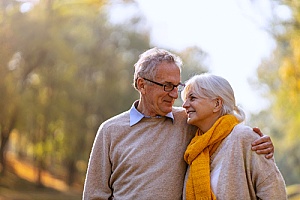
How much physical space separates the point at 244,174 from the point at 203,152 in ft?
0.84

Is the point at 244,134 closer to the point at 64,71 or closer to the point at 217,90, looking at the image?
the point at 217,90

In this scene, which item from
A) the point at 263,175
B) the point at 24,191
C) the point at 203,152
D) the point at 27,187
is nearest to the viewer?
the point at 263,175

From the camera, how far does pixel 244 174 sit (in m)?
3.38

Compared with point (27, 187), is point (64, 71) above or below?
above

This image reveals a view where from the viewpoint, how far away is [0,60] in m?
21.5

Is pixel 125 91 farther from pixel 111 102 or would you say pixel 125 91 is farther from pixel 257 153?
pixel 257 153

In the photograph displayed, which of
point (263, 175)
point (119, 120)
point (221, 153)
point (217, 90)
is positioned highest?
point (217, 90)

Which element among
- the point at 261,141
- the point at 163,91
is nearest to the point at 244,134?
the point at 261,141

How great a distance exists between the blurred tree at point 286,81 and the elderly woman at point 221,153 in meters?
9.84

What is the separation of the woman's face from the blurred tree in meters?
9.84

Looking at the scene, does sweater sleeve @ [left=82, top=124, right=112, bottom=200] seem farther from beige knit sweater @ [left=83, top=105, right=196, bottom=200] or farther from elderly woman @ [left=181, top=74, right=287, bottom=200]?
elderly woman @ [left=181, top=74, right=287, bottom=200]

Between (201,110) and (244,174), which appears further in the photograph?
(201,110)

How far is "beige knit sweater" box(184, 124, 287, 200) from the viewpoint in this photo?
3.35 meters

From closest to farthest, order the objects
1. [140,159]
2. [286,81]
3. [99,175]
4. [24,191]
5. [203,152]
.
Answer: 1. [203,152]
2. [140,159]
3. [99,175]
4. [286,81]
5. [24,191]
